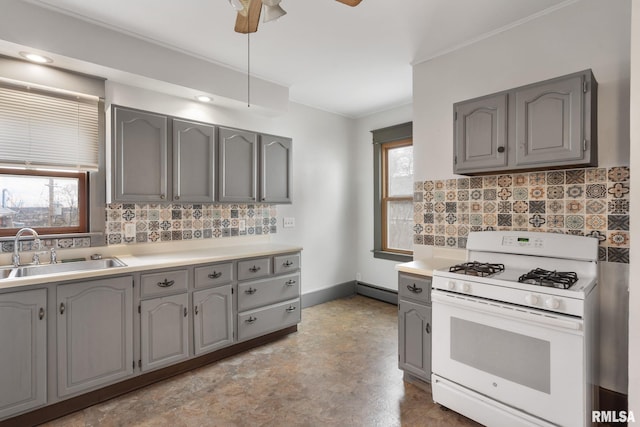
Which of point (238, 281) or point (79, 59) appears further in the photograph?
point (238, 281)

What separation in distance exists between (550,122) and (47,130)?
3407 mm

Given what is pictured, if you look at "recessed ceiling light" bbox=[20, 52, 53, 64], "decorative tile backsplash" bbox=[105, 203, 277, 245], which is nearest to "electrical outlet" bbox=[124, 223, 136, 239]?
"decorative tile backsplash" bbox=[105, 203, 277, 245]

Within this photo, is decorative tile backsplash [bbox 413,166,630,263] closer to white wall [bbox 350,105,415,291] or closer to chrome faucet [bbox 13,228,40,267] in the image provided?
white wall [bbox 350,105,415,291]

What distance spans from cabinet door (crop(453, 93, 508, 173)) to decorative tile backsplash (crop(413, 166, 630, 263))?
29 centimetres

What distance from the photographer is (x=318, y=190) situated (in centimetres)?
432

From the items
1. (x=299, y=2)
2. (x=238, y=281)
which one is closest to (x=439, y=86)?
(x=299, y=2)

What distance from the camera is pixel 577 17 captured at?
207cm

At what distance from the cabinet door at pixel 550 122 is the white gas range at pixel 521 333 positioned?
513 mm

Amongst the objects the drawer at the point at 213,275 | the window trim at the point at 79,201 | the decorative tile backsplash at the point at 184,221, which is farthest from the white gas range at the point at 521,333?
the window trim at the point at 79,201

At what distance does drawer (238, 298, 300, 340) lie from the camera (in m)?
2.85

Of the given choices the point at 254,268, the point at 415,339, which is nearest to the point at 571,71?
the point at 415,339

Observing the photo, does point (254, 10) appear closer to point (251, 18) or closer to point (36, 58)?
point (251, 18)

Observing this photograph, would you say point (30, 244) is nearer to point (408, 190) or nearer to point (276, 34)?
point (276, 34)

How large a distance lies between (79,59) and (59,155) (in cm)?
72
